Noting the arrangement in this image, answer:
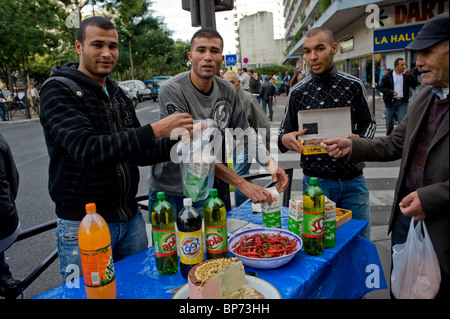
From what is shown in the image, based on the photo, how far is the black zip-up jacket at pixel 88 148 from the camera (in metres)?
1.92

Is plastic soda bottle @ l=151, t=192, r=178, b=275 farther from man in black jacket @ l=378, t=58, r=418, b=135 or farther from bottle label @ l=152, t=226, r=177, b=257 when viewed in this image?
man in black jacket @ l=378, t=58, r=418, b=135

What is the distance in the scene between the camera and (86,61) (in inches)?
92.2

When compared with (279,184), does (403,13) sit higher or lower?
higher

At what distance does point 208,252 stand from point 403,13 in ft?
57.7

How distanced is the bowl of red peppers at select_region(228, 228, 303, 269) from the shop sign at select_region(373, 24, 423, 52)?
1668 cm

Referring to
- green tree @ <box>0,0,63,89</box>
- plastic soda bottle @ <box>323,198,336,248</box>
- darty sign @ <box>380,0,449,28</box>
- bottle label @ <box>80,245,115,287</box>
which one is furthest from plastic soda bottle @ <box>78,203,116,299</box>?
green tree @ <box>0,0,63,89</box>

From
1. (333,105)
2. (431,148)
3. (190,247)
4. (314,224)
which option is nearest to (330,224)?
(314,224)

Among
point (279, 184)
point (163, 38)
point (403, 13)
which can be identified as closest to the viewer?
point (279, 184)

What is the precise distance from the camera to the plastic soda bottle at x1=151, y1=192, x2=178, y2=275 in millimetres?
1901

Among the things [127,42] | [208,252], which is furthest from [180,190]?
[127,42]

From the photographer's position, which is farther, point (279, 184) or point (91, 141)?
point (279, 184)

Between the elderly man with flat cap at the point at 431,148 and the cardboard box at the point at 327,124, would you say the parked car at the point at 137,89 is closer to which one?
the cardboard box at the point at 327,124

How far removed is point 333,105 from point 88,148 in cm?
217
